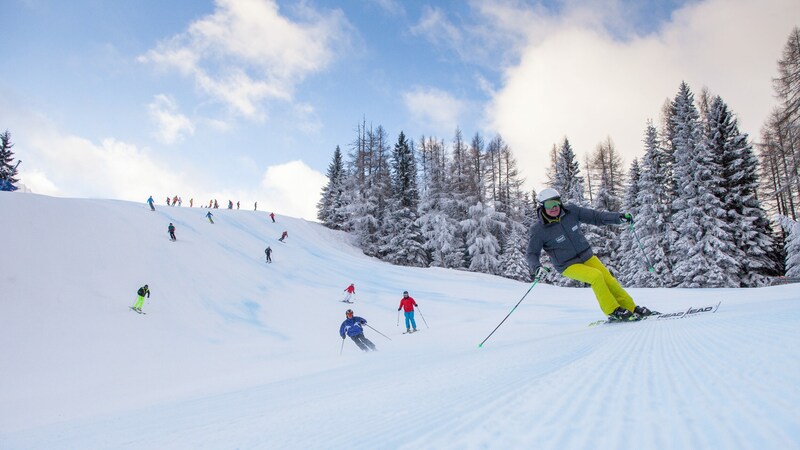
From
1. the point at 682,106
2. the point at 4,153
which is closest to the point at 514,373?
the point at 682,106

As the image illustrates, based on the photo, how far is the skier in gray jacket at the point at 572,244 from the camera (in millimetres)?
5164

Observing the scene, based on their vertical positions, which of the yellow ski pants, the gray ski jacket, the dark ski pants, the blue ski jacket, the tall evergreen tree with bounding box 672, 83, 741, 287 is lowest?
the dark ski pants

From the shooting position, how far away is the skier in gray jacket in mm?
5164

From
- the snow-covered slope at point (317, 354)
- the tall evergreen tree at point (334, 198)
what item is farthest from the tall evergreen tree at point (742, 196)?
the tall evergreen tree at point (334, 198)

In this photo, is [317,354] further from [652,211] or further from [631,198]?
[631,198]

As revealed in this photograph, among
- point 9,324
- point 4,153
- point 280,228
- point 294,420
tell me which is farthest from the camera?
point 4,153

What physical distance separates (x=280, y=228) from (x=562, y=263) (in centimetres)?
3429

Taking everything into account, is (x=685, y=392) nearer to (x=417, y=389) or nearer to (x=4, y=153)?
(x=417, y=389)

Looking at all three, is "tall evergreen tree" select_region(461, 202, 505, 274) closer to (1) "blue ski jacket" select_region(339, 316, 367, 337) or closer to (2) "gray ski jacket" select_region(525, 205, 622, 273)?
(1) "blue ski jacket" select_region(339, 316, 367, 337)

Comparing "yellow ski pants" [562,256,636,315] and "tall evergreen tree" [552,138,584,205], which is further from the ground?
"tall evergreen tree" [552,138,584,205]

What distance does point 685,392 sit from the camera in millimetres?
1300

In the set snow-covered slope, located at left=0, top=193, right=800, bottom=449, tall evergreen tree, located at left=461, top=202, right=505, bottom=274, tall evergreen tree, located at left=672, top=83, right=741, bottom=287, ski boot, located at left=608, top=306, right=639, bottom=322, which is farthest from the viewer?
tall evergreen tree, located at left=461, top=202, right=505, bottom=274

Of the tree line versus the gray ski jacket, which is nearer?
the gray ski jacket

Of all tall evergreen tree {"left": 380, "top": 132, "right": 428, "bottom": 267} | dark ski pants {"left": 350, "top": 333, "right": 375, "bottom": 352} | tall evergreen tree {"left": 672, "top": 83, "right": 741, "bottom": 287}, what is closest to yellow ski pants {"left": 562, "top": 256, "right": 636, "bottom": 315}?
dark ski pants {"left": 350, "top": 333, "right": 375, "bottom": 352}
